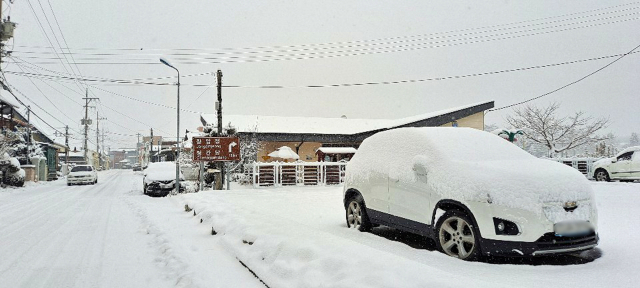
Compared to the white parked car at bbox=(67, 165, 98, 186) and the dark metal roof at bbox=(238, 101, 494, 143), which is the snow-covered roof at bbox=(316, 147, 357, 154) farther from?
the white parked car at bbox=(67, 165, 98, 186)

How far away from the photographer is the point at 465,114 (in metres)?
24.7

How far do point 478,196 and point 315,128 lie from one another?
26.4 metres

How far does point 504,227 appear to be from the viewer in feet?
14.0

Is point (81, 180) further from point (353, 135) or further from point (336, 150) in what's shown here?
point (353, 135)

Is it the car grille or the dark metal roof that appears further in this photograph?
the dark metal roof

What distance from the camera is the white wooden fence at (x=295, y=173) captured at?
17.5 metres

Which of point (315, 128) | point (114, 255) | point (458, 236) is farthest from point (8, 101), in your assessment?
point (458, 236)

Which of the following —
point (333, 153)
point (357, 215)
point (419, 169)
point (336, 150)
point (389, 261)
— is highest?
point (336, 150)

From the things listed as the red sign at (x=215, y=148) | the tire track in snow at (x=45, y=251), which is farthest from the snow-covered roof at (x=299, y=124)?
the tire track in snow at (x=45, y=251)

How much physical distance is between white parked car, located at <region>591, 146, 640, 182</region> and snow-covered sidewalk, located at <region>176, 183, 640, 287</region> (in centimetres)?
1051

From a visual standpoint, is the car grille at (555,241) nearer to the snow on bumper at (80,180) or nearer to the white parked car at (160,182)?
the white parked car at (160,182)

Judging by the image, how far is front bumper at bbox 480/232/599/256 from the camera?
13.5 ft

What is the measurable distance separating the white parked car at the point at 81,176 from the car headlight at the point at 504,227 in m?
29.1

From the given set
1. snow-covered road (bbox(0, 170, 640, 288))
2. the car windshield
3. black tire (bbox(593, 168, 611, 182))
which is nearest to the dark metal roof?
black tire (bbox(593, 168, 611, 182))
